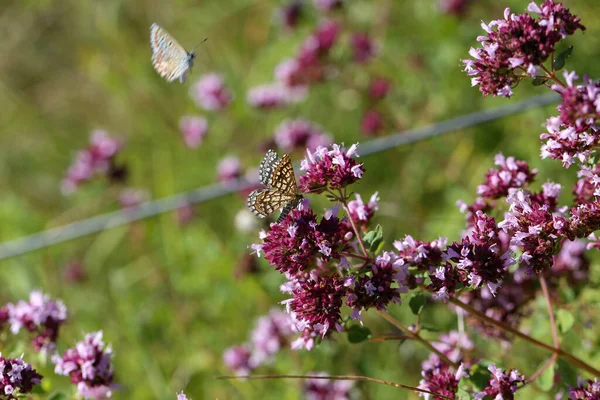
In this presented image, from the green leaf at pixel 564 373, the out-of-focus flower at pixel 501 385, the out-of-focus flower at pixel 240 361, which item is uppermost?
the out-of-focus flower at pixel 240 361

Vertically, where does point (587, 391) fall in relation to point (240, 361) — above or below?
below

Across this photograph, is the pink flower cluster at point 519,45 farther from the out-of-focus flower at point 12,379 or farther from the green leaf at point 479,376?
the out-of-focus flower at point 12,379

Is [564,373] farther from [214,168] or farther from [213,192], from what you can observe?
[214,168]

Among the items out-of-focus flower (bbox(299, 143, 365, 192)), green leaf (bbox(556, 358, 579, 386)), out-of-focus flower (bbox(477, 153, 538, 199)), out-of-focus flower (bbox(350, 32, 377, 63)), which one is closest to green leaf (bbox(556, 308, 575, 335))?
green leaf (bbox(556, 358, 579, 386))

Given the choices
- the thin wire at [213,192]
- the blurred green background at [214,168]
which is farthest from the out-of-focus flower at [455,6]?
the thin wire at [213,192]

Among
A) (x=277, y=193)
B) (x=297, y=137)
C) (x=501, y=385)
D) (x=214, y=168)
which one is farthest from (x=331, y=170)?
(x=214, y=168)

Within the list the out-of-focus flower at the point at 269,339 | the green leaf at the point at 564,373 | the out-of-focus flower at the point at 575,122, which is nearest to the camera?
the out-of-focus flower at the point at 575,122
